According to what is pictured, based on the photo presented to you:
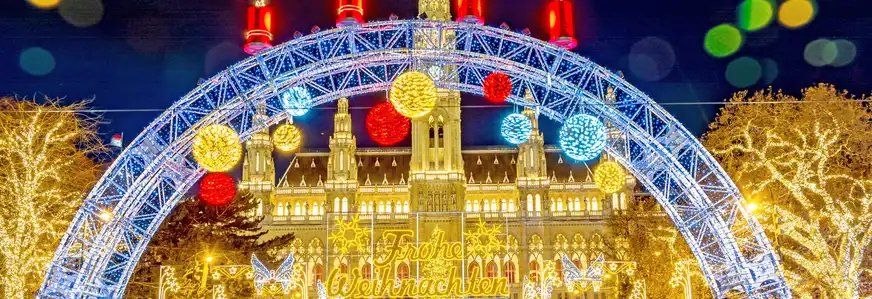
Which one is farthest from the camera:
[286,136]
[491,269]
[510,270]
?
[510,270]

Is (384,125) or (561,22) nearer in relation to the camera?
(561,22)

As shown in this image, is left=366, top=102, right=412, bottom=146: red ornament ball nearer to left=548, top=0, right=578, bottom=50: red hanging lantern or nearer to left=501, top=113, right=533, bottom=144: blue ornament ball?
left=501, top=113, right=533, bottom=144: blue ornament ball

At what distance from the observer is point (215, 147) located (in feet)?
58.4

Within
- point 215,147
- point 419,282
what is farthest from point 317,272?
point 215,147

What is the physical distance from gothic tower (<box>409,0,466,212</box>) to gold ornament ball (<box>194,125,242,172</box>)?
1660 inches

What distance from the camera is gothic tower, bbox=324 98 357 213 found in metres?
64.7

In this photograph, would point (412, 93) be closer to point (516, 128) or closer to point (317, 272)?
point (516, 128)

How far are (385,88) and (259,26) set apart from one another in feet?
18.1

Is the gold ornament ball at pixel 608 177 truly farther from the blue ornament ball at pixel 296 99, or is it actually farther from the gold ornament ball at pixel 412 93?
the blue ornament ball at pixel 296 99

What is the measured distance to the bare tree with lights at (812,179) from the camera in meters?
21.1

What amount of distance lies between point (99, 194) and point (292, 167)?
5236 cm

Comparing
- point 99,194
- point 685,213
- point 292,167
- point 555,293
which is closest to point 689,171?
point 685,213

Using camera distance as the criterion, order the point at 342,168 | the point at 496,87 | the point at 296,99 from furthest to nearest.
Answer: the point at 342,168 → the point at 296,99 → the point at 496,87

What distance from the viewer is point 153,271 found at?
30.6 meters
